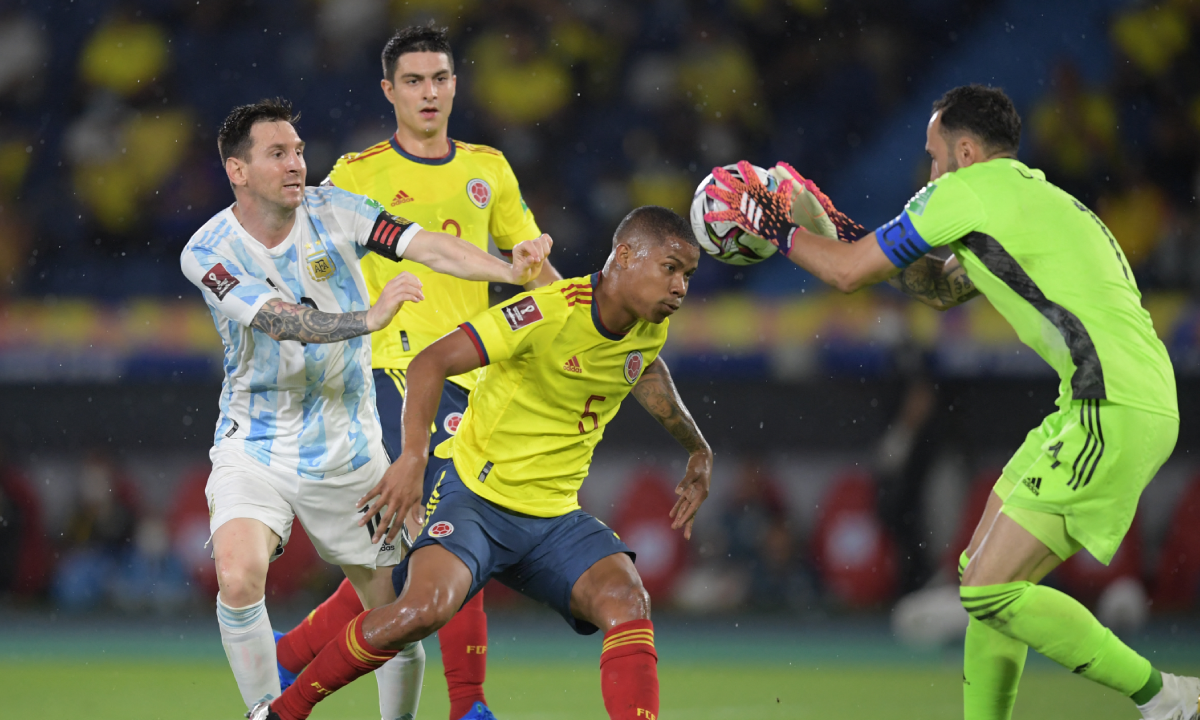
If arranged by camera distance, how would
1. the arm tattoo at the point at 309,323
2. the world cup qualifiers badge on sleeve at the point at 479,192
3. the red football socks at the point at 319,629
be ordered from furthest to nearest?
1. the world cup qualifiers badge on sleeve at the point at 479,192
2. the red football socks at the point at 319,629
3. the arm tattoo at the point at 309,323

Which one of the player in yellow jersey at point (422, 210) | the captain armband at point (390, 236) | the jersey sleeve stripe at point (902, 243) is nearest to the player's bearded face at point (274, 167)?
the captain armband at point (390, 236)

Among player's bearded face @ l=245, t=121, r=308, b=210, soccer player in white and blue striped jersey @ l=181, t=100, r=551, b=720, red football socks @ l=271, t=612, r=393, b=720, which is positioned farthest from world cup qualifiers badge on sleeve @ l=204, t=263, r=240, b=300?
red football socks @ l=271, t=612, r=393, b=720

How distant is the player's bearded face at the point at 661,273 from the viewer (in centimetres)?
456

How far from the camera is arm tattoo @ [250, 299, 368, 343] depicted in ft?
14.6

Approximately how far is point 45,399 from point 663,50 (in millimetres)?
6384

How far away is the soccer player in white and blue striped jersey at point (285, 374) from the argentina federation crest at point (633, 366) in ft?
1.55

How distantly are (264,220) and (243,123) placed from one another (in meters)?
0.36

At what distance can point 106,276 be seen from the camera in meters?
11.4

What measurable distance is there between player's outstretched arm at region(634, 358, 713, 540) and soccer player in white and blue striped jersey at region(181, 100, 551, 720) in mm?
663

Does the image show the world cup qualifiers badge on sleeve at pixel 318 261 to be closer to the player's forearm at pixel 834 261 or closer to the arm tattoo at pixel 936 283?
the player's forearm at pixel 834 261

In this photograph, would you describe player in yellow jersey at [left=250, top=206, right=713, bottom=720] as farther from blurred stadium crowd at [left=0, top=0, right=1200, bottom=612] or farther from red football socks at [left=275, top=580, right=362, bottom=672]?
blurred stadium crowd at [left=0, top=0, right=1200, bottom=612]

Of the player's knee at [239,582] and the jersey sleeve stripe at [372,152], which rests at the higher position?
the jersey sleeve stripe at [372,152]

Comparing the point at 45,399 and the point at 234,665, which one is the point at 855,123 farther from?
the point at 234,665

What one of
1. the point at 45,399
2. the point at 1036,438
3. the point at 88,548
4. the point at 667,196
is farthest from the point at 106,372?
the point at 1036,438
